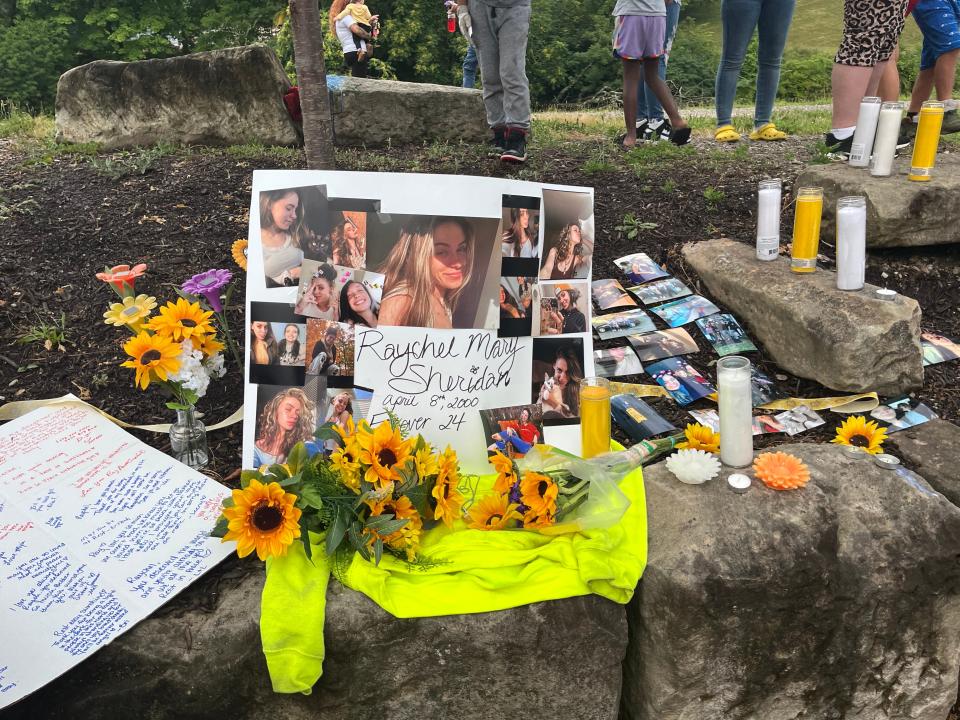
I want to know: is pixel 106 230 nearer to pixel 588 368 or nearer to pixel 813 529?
pixel 588 368

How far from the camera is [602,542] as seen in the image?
63.4 inches

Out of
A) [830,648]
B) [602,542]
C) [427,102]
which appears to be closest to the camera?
[602,542]

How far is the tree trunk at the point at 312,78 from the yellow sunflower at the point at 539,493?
Answer: 164 centimetres

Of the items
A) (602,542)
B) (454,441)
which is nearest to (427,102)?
(454,441)

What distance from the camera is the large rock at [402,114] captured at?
5.06m

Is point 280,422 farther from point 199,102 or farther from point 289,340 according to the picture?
point 199,102

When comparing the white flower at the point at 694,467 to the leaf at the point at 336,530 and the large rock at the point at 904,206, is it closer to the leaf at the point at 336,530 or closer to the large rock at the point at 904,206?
the leaf at the point at 336,530

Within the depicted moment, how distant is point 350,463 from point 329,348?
44 centimetres

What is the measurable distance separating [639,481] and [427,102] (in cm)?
398

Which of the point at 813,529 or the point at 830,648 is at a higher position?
the point at 813,529

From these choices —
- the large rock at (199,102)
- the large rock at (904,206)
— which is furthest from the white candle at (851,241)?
the large rock at (199,102)

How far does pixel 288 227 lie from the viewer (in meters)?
1.95

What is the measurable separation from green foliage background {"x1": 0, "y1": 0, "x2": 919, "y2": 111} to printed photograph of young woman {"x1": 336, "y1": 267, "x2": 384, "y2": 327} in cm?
1084

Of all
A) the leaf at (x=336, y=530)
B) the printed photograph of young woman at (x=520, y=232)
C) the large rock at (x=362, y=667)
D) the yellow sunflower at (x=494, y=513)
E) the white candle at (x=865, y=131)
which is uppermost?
the white candle at (x=865, y=131)
